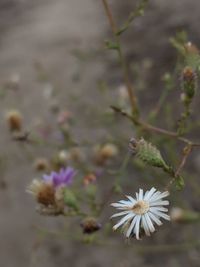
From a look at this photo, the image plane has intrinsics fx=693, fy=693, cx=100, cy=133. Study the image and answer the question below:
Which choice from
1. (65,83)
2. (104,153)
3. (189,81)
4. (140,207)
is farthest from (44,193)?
(65,83)

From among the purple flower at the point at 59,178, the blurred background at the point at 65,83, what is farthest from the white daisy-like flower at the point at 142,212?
the blurred background at the point at 65,83

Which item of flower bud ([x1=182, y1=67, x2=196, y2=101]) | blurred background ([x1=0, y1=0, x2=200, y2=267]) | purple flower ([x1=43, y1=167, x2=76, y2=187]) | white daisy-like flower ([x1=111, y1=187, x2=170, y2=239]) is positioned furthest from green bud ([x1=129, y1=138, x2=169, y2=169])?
blurred background ([x1=0, y1=0, x2=200, y2=267])

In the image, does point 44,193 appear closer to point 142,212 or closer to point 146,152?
point 146,152

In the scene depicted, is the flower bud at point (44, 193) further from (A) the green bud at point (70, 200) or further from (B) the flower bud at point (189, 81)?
(B) the flower bud at point (189, 81)

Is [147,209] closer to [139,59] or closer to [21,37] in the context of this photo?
[139,59]

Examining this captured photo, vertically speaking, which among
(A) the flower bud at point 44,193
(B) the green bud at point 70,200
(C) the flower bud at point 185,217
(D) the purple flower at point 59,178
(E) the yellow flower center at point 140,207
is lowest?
(E) the yellow flower center at point 140,207

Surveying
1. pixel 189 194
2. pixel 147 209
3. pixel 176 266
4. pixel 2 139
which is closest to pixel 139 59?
pixel 2 139
